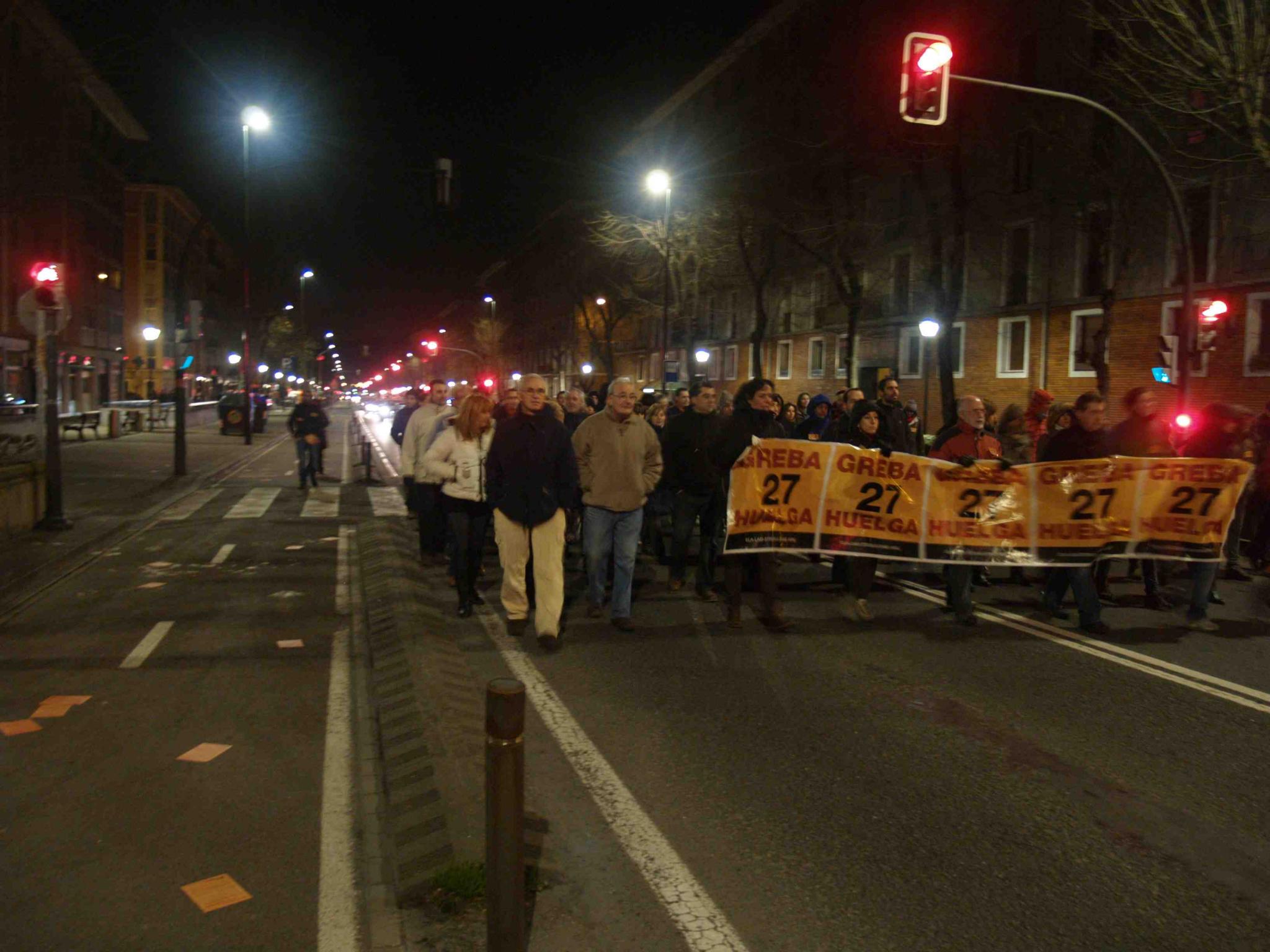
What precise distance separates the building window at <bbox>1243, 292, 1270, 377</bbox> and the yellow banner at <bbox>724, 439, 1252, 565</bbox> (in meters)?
20.5

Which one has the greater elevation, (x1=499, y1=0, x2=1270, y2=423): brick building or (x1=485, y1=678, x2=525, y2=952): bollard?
(x1=499, y1=0, x2=1270, y2=423): brick building

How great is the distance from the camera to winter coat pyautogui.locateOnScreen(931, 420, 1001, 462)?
361 inches

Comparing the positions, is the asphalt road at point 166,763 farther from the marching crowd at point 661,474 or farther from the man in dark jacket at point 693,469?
the man in dark jacket at point 693,469

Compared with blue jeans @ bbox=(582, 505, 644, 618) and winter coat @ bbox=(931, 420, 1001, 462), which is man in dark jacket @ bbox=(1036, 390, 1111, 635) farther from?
blue jeans @ bbox=(582, 505, 644, 618)

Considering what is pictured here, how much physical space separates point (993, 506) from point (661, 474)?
2636mm

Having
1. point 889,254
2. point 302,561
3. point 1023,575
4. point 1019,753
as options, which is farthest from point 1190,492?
point 889,254

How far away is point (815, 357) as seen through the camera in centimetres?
4828

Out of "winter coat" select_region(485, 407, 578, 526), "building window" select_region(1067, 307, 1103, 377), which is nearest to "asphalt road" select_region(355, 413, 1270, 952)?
"winter coat" select_region(485, 407, 578, 526)

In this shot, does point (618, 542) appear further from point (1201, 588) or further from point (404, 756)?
point (1201, 588)

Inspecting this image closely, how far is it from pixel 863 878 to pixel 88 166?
62.5 metres

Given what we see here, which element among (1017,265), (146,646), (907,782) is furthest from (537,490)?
(1017,265)

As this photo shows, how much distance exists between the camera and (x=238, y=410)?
42.0m

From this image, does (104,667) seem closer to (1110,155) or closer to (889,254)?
(1110,155)

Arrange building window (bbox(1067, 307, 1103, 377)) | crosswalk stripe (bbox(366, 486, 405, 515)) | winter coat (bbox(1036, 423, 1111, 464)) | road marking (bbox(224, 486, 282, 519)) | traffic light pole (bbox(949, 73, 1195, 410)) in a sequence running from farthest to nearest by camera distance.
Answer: building window (bbox(1067, 307, 1103, 377)) → crosswalk stripe (bbox(366, 486, 405, 515)) → road marking (bbox(224, 486, 282, 519)) → traffic light pole (bbox(949, 73, 1195, 410)) → winter coat (bbox(1036, 423, 1111, 464))
